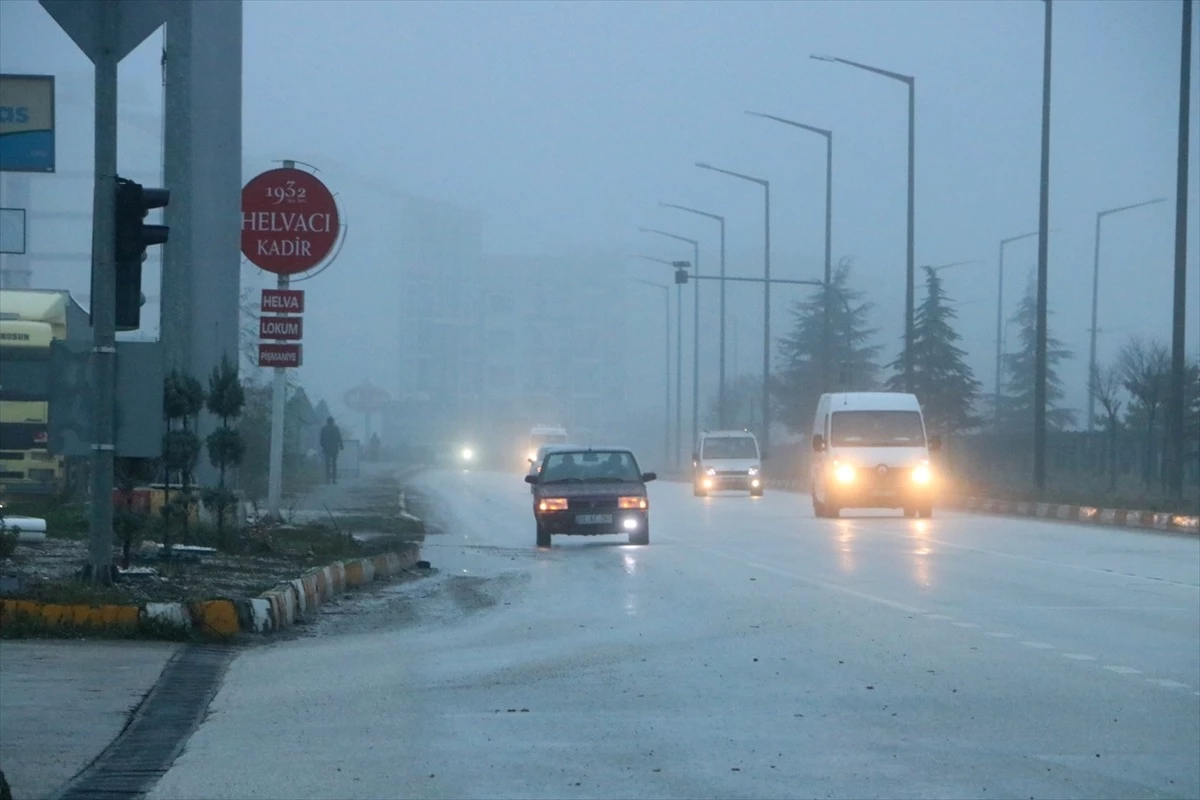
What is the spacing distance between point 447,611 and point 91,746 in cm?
765

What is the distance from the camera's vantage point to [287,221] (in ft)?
76.1

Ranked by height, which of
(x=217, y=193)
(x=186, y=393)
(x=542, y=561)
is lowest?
(x=542, y=561)

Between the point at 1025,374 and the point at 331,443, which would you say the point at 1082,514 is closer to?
the point at 331,443

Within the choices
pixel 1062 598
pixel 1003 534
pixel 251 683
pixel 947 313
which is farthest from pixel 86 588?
pixel 947 313

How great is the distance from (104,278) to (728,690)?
5.90 m

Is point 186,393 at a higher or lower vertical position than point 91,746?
higher

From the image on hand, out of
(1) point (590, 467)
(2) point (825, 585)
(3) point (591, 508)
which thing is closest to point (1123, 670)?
(2) point (825, 585)

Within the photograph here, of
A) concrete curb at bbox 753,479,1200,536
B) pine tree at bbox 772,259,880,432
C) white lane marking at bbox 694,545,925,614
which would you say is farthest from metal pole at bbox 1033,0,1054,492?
pine tree at bbox 772,259,880,432

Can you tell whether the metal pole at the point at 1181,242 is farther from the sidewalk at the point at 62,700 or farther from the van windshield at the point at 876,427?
the sidewalk at the point at 62,700

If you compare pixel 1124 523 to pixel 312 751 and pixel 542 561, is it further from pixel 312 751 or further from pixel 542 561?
pixel 312 751

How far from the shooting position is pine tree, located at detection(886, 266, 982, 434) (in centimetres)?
8906

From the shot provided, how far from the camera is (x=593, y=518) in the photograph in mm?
26391

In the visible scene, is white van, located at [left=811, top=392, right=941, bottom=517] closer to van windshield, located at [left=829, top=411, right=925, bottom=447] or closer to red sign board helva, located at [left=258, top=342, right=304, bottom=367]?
van windshield, located at [left=829, top=411, right=925, bottom=447]

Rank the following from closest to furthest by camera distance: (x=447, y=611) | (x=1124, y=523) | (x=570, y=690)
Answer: (x=570, y=690), (x=447, y=611), (x=1124, y=523)
